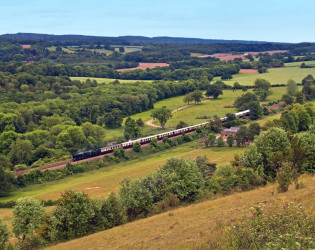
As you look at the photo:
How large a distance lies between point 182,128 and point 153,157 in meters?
18.7

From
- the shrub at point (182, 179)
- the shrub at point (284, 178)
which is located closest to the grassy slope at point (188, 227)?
A: the shrub at point (284, 178)

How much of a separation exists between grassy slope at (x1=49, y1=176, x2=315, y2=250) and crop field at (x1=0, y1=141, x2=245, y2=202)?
21.9 meters

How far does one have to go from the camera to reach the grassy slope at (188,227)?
2144 centimetres

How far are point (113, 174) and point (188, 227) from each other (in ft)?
132

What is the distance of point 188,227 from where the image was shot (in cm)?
2608

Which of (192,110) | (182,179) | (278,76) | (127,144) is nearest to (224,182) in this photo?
(182,179)

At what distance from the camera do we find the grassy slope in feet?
70.3

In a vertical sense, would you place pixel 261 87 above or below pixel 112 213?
below

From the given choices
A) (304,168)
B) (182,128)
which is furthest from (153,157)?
(304,168)

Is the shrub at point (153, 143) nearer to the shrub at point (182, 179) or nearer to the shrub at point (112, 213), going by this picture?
the shrub at point (182, 179)

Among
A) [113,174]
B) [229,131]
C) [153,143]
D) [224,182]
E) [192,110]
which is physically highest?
[224,182]

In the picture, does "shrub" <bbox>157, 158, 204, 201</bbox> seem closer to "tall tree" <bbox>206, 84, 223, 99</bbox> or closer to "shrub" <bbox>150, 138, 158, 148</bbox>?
"shrub" <bbox>150, 138, 158, 148</bbox>

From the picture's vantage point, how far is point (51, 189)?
59469mm

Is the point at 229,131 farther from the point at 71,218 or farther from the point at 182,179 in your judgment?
the point at 71,218
